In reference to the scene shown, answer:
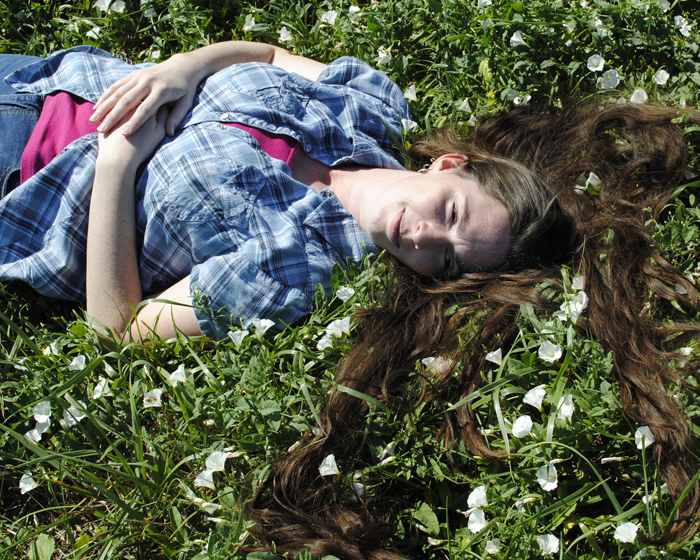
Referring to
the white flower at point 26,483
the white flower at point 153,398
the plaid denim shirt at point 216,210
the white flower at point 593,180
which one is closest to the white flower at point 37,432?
the white flower at point 26,483

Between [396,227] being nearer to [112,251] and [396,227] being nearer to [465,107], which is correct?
[465,107]

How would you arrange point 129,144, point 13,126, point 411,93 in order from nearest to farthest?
point 129,144, point 13,126, point 411,93

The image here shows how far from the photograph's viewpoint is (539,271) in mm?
2447

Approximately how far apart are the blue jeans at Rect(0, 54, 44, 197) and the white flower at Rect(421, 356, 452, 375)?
6.89 ft

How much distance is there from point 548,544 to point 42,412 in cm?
193

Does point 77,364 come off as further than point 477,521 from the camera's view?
Yes

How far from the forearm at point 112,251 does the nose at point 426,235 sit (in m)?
1.26

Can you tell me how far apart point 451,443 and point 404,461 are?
0.61ft

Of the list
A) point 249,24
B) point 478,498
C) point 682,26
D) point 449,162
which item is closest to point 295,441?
point 478,498

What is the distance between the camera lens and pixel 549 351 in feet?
6.70

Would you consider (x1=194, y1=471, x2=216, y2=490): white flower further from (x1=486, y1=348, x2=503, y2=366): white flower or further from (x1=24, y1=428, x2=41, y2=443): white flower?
(x1=486, y1=348, x2=503, y2=366): white flower

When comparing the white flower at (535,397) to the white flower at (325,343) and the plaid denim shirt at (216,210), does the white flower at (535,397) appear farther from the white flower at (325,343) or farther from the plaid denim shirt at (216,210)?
the plaid denim shirt at (216,210)

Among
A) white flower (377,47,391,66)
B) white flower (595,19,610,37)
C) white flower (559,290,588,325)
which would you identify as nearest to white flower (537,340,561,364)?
white flower (559,290,588,325)

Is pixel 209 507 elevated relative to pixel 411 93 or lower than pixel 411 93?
lower
